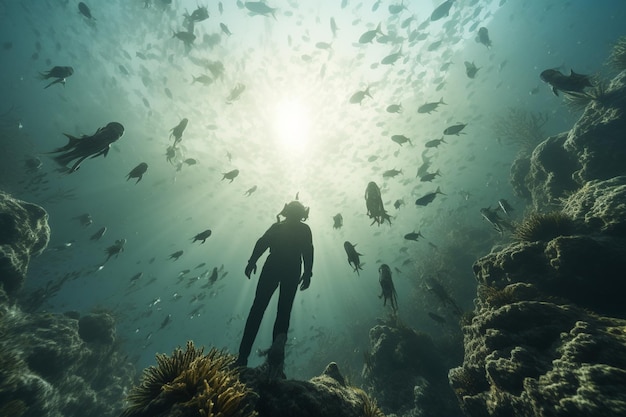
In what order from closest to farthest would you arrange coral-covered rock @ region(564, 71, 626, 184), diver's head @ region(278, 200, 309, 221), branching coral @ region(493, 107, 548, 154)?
diver's head @ region(278, 200, 309, 221) → coral-covered rock @ region(564, 71, 626, 184) → branching coral @ region(493, 107, 548, 154)

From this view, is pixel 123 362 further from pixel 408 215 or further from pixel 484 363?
pixel 408 215

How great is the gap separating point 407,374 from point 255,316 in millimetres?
7184

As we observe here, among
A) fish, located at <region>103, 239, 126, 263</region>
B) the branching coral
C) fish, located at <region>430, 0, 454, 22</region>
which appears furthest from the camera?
the branching coral

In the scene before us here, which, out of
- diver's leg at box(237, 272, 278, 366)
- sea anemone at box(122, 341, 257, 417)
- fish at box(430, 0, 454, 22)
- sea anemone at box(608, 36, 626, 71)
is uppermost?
fish at box(430, 0, 454, 22)

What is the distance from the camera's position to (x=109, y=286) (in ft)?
266

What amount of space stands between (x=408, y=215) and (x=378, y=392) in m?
84.4

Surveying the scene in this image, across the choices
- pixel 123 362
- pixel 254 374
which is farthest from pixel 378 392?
pixel 123 362

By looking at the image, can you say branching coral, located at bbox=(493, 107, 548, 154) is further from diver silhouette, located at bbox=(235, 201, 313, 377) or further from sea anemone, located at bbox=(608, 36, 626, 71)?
diver silhouette, located at bbox=(235, 201, 313, 377)

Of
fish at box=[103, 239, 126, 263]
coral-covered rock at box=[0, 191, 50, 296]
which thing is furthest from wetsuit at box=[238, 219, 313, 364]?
coral-covered rock at box=[0, 191, 50, 296]

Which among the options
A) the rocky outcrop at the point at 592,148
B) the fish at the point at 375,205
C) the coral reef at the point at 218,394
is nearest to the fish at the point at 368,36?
the rocky outcrop at the point at 592,148

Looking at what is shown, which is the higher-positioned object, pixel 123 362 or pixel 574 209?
pixel 574 209

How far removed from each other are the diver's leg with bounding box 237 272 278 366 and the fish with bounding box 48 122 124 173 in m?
3.05

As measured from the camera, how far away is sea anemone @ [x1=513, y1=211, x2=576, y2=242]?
6059mm

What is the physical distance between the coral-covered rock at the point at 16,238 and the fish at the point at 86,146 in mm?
8663
